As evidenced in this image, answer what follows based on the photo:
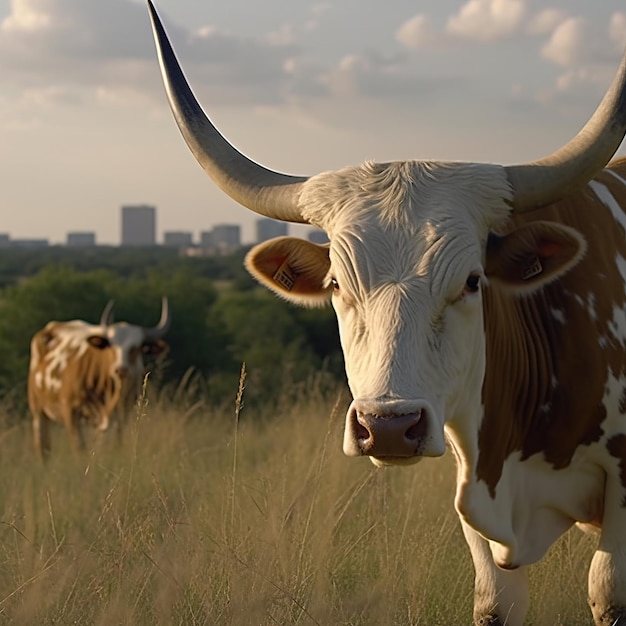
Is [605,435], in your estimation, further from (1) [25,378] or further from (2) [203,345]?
(2) [203,345]

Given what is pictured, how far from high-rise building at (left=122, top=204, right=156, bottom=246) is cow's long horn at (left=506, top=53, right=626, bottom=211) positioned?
102m

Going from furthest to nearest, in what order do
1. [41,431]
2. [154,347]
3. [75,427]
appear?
[41,431], [154,347], [75,427]

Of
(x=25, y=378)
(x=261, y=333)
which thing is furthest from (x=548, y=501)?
(x=261, y=333)

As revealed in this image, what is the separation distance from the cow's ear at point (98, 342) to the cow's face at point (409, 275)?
28.2 feet

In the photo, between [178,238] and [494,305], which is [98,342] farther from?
[178,238]

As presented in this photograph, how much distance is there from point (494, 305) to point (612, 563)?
3.60ft

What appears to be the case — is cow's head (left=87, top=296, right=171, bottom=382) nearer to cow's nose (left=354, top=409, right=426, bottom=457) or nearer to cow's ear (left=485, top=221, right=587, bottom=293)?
cow's ear (left=485, top=221, right=587, bottom=293)

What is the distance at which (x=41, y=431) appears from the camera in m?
13.0

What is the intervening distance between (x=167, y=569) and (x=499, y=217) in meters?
2.14

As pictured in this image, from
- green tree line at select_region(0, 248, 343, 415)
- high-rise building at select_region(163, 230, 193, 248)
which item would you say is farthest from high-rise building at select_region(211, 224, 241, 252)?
green tree line at select_region(0, 248, 343, 415)

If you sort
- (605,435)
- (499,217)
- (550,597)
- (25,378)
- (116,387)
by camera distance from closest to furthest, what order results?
(499,217) → (605,435) → (550,597) → (116,387) → (25,378)

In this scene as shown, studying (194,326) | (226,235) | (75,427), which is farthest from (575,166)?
(226,235)

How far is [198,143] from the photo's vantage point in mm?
4191

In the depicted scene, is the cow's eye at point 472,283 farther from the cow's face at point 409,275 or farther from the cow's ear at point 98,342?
the cow's ear at point 98,342
